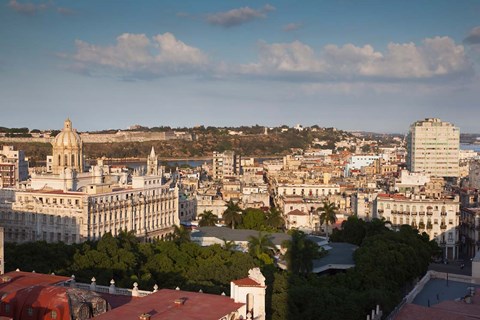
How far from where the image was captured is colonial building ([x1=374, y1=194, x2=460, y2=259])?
76312 millimetres

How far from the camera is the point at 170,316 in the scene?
2616 centimetres

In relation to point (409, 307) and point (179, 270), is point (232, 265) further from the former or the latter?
point (409, 307)

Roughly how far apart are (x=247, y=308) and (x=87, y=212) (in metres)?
40.9

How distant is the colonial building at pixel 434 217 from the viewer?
3004 inches

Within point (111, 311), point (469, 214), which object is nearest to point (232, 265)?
point (111, 311)

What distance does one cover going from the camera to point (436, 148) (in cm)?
15675

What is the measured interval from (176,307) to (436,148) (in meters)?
138

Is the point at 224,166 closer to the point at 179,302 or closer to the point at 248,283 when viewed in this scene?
the point at 248,283

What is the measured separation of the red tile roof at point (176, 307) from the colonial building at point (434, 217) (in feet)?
172

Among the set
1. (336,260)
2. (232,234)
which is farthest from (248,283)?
(232,234)

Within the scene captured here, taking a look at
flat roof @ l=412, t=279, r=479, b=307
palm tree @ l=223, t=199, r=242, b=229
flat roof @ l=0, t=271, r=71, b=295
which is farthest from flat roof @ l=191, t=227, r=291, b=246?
flat roof @ l=0, t=271, r=71, b=295

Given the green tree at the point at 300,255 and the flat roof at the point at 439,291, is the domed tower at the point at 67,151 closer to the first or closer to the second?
the green tree at the point at 300,255

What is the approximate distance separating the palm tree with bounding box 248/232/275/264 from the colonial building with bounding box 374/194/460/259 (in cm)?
2342

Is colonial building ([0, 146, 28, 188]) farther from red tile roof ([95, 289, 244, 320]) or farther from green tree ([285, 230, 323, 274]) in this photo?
red tile roof ([95, 289, 244, 320])
